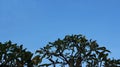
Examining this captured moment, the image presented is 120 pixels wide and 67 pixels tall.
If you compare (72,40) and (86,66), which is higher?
(72,40)

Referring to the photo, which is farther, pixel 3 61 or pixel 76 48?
pixel 76 48

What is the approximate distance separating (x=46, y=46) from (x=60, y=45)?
292 centimetres

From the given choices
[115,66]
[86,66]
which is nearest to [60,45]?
[86,66]

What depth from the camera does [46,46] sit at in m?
64.9

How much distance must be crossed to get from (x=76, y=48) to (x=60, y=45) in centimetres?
277

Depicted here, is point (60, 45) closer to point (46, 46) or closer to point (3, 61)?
point (46, 46)

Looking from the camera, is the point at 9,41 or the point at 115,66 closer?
the point at 9,41

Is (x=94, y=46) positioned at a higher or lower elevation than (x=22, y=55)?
higher

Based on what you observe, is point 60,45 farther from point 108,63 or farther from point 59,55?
point 108,63

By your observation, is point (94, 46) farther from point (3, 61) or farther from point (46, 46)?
point (3, 61)

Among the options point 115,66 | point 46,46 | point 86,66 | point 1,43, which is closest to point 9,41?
point 1,43

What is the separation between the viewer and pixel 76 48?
206ft

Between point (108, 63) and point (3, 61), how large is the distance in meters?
18.2

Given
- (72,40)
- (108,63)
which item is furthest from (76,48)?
(108,63)
